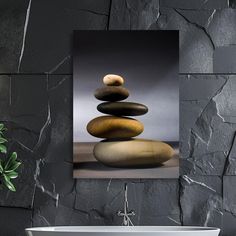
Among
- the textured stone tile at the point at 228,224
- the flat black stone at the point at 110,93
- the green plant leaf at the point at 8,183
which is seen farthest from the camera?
the flat black stone at the point at 110,93

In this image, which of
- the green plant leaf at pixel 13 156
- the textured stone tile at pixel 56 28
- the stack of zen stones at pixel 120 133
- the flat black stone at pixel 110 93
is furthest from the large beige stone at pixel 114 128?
the green plant leaf at pixel 13 156

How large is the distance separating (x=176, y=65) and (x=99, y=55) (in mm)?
508

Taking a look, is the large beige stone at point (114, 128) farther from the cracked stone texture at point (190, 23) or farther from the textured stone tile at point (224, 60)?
the textured stone tile at point (224, 60)

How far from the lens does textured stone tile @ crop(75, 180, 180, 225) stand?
441cm

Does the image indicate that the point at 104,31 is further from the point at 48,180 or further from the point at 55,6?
the point at 48,180

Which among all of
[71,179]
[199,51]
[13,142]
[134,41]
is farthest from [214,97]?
[13,142]

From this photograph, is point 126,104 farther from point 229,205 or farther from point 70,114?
point 229,205

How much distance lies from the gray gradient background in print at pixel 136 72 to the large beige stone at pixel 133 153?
6 cm

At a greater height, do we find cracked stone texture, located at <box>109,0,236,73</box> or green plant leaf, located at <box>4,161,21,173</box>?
cracked stone texture, located at <box>109,0,236,73</box>

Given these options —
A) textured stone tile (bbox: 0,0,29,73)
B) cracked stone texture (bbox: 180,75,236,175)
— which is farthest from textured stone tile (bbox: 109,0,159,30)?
textured stone tile (bbox: 0,0,29,73)

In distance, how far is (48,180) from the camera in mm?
4480

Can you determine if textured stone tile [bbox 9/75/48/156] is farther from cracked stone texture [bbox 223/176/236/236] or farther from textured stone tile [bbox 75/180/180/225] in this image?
cracked stone texture [bbox 223/176/236/236]

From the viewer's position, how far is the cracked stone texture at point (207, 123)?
14.6ft

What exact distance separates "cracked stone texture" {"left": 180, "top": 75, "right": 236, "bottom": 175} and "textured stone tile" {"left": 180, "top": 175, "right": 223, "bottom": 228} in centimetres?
6
